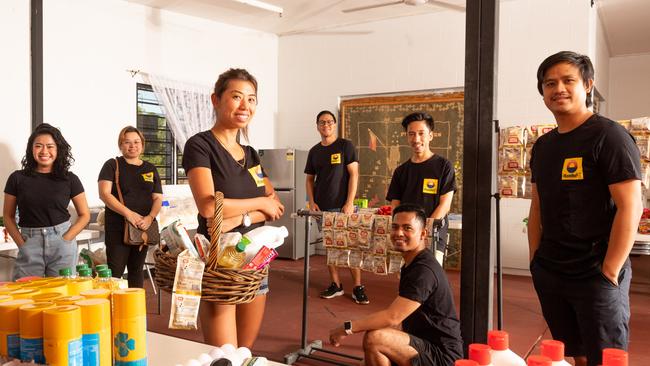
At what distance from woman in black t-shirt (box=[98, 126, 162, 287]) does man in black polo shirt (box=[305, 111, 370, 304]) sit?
5.04 ft

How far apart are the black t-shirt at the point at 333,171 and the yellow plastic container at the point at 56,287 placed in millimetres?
3632

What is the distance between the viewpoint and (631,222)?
164 cm

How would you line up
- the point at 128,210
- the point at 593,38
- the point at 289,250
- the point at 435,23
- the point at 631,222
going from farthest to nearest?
the point at 289,250, the point at 435,23, the point at 593,38, the point at 128,210, the point at 631,222

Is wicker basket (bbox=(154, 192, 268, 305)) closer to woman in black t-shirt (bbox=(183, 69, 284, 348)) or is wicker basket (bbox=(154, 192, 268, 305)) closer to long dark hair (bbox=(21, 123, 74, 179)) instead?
woman in black t-shirt (bbox=(183, 69, 284, 348))

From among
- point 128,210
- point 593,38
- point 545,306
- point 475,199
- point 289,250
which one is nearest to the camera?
point 545,306

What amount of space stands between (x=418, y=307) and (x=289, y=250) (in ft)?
15.3

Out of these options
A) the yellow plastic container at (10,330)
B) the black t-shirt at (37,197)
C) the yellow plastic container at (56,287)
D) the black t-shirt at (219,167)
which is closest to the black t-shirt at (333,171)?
the black t-shirt at (37,197)

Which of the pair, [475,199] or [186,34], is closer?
[475,199]

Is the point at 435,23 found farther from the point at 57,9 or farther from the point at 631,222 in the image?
the point at 631,222

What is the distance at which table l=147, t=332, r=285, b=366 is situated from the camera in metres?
1.19

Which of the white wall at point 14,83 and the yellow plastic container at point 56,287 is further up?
the white wall at point 14,83

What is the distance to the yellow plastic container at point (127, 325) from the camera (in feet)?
3.18

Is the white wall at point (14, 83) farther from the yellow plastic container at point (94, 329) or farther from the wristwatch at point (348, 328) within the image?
the yellow plastic container at point (94, 329)

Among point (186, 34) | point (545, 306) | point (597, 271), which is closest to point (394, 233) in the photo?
point (545, 306)
